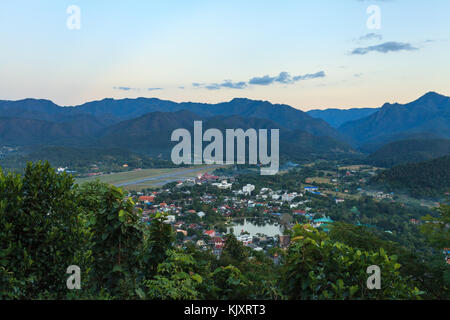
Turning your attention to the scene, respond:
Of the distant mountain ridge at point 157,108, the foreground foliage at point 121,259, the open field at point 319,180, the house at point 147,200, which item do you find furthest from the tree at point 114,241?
the distant mountain ridge at point 157,108

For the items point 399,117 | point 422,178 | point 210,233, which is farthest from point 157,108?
point 210,233

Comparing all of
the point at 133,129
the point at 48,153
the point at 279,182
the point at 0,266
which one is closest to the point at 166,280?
the point at 0,266

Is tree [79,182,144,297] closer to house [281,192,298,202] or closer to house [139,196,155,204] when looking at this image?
house [139,196,155,204]

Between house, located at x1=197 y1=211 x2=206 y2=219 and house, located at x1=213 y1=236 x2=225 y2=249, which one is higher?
house, located at x1=213 y1=236 x2=225 y2=249

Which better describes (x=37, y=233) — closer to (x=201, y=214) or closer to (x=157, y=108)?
(x=201, y=214)

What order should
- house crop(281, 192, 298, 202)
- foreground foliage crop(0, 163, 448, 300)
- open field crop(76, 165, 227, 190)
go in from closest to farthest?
foreground foliage crop(0, 163, 448, 300), house crop(281, 192, 298, 202), open field crop(76, 165, 227, 190)

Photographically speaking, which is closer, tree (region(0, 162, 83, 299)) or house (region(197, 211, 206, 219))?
tree (region(0, 162, 83, 299))

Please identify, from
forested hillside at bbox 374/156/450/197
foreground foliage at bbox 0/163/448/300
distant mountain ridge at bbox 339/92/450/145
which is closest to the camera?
foreground foliage at bbox 0/163/448/300

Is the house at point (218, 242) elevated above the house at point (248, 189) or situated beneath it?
situated beneath

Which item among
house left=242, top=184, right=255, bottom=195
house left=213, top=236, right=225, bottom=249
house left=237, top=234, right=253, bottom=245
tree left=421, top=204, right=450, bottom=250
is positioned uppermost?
tree left=421, top=204, right=450, bottom=250

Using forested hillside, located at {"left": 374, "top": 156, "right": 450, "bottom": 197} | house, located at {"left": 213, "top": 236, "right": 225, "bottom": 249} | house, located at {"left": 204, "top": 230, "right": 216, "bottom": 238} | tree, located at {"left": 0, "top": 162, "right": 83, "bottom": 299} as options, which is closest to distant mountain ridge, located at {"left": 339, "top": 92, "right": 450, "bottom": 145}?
forested hillside, located at {"left": 374, "top": 156, "right": 450, "bottom": 197}

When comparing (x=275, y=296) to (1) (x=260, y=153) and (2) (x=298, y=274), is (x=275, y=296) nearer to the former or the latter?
(2) (x=298, y=274)

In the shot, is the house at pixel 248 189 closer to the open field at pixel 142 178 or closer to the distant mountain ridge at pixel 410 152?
the open field at pixel 142 178
